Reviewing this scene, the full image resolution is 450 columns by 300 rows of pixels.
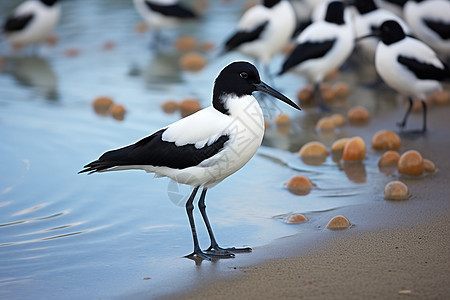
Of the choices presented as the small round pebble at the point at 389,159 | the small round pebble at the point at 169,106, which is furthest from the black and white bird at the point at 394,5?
the small round pebble at the point at 389,159

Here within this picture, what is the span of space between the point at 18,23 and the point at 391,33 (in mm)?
6861

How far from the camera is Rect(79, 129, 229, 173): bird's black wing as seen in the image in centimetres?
451

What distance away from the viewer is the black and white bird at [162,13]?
1230 cm

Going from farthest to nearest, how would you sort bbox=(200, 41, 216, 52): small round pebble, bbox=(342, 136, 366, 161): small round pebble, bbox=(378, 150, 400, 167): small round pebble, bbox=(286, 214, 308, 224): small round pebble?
bbox=(200, 41, 216, 52): small round pebble → bbox=(342, 136, 366, 161): small round pebble → bbox=(378, 150, 400, 167): small round pebble → bbox=(286, 214, 308, 224): small round pebble

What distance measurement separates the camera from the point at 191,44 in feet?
39.7

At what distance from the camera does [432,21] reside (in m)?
9.14

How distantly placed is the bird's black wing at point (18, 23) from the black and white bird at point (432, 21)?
612 cm

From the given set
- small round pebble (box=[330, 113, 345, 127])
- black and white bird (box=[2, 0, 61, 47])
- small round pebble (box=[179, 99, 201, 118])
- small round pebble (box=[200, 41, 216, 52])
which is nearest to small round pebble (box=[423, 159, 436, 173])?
small round pebble (box=[330, 113, 345, 127])

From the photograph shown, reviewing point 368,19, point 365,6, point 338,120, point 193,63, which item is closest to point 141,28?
point 193,63

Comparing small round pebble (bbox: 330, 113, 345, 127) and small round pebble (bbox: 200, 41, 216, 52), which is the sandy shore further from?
small round pebble (bbox: 200, 41, 216, 52)

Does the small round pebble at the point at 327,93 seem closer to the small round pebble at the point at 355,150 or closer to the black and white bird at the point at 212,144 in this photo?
the small round pebble at the point at 355,150

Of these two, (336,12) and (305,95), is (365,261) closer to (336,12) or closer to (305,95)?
(305,95)

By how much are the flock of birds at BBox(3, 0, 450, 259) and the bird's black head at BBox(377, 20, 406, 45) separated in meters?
0.01

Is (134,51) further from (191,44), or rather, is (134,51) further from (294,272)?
(294,272)
